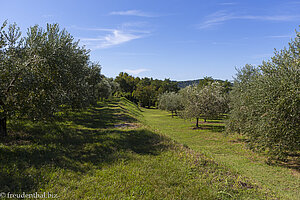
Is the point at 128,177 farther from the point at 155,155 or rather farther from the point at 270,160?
the point at 270,160

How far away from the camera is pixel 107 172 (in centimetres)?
814

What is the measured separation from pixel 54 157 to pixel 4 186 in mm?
3091

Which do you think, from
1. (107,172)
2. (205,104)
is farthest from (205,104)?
(107,172)

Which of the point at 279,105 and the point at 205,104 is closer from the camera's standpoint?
the point at 279,105

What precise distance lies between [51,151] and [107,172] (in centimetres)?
387

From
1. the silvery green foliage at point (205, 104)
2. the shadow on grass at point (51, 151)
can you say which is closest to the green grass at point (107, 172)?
the shadow on grass at point (51, 151)

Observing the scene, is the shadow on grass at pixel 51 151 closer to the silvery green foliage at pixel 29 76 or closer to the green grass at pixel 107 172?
the green grass at pixel 107 172

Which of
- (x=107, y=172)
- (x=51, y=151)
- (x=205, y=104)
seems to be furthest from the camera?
(x=205, y=104)

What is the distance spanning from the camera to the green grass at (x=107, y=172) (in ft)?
21.1

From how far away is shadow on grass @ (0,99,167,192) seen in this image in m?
6.54

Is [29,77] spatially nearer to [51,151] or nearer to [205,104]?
[51,151]

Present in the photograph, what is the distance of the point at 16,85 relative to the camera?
32.4ft

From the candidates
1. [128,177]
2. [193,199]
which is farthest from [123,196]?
[193,199]

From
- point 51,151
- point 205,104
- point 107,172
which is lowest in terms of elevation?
point 107,172
